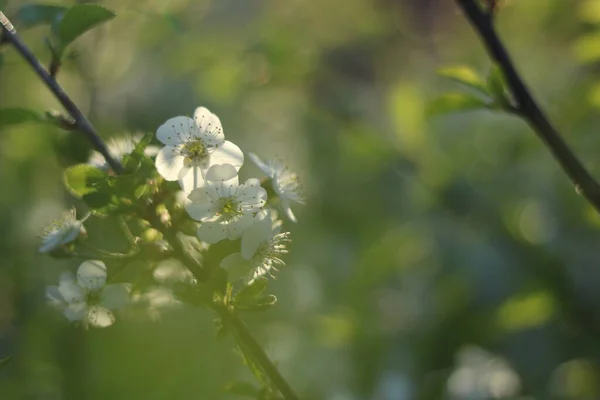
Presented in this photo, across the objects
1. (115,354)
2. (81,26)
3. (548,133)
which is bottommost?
(115,354)

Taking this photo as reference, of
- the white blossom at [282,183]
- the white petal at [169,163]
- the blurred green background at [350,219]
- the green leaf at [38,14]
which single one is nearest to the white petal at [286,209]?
the white blossom at [282,183]

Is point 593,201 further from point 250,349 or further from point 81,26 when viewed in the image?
point 81,26

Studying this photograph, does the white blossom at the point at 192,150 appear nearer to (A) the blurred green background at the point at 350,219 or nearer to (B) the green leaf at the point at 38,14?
(A) the blurred green background at the point at 350,219

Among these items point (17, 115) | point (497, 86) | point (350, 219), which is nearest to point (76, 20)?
point (17, 115)

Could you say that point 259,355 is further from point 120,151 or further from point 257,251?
point 120,151

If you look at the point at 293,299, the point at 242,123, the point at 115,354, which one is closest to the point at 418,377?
the point at 293,299
